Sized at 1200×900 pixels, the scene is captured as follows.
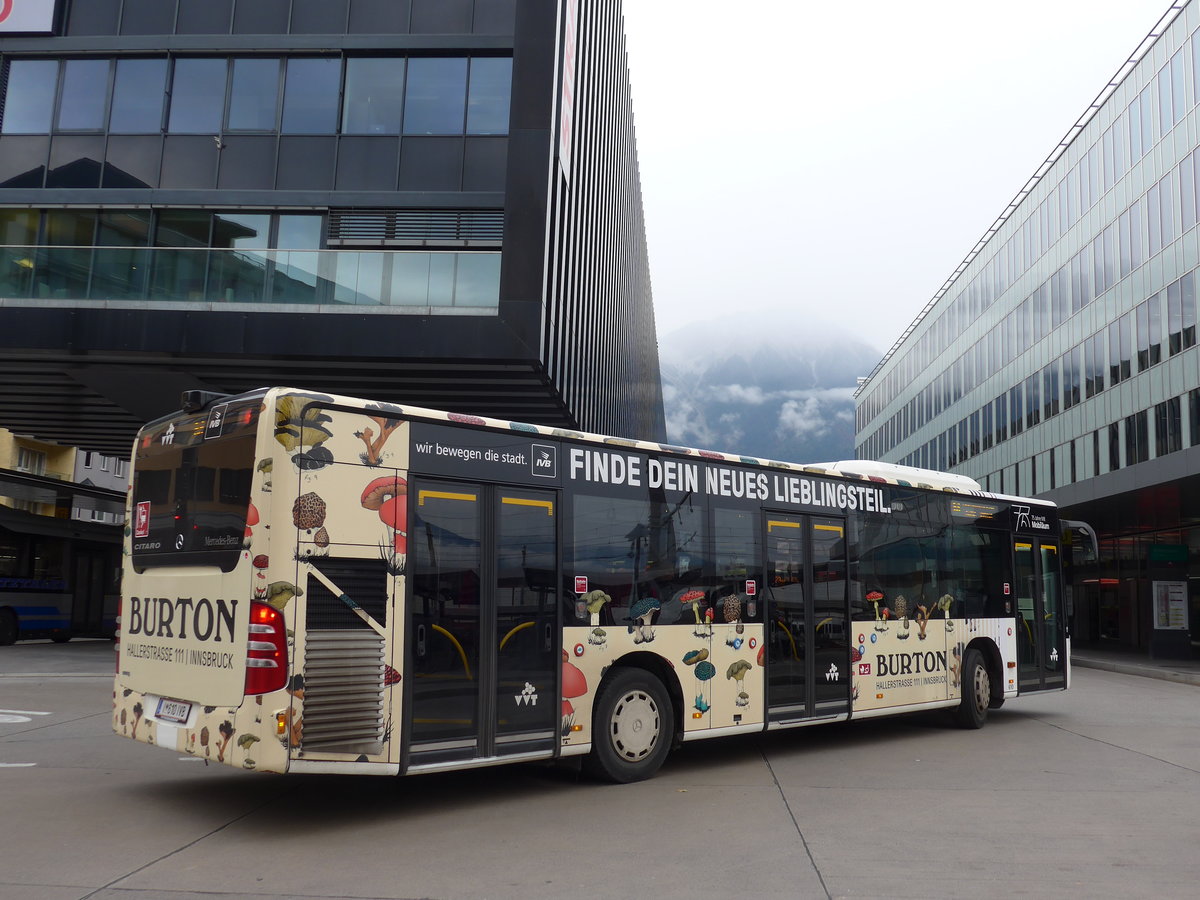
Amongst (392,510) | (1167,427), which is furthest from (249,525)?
(1167,427)

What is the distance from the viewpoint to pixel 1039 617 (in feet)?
45.3

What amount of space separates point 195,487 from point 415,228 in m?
13.8

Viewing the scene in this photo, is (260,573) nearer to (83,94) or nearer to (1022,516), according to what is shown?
(1022,516)

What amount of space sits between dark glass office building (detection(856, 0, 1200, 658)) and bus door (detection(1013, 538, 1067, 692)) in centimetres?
1240

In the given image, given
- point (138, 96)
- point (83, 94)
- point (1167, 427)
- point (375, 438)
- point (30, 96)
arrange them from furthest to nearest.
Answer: point (1167, 427), point (30, 96), point (83, 94), point (138, 96), point (375, 438)

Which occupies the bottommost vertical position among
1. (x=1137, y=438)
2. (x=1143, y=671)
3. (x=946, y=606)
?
(x=1143, y=671)

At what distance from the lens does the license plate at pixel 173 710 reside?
22.9 feet

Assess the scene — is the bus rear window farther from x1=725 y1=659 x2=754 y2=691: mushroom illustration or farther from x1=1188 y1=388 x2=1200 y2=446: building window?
x1=1188 y1=388 x2=1200 y2=446: building window

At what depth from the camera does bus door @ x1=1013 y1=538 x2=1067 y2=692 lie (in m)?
13.5

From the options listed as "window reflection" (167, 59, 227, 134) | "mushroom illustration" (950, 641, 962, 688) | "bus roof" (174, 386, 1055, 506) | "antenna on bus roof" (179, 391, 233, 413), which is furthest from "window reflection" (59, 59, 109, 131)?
"mushroom illustration" (950, 641, 962, 688)

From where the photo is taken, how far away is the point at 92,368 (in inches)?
789

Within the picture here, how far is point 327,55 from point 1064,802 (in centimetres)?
1903

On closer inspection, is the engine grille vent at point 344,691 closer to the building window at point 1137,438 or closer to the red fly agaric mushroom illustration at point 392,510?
the red fly agaric mushroom illustration at point 392,510

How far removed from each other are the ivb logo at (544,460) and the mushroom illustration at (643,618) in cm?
141
